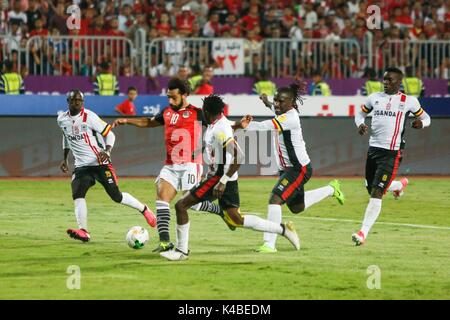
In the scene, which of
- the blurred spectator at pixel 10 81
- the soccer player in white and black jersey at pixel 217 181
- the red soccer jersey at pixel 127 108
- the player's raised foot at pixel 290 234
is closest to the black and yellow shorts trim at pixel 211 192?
the soccer player in white and black jersey at pixel 217 181

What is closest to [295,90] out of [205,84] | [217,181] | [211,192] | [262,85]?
[217,181]

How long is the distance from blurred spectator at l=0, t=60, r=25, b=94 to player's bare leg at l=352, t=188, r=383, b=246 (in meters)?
14.0

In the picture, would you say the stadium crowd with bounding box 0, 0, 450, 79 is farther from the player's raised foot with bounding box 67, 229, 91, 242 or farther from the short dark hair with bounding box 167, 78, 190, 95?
the short dark hair with bounding box 167, 78, 190, 95

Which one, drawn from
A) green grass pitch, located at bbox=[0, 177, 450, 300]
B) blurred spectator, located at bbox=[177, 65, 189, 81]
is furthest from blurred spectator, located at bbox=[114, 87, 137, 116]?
green grass pitch, located at bbox=[0, 177, 450, 300]

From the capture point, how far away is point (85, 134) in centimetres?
1609

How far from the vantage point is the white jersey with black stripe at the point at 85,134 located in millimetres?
16062

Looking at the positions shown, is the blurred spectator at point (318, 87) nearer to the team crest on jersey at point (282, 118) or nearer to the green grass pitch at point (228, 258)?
the green grass pitch at point (228, 258)

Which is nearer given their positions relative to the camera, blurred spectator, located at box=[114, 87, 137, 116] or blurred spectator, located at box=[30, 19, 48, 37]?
blurred spectator, located at box=[114, 87, 137, 116]

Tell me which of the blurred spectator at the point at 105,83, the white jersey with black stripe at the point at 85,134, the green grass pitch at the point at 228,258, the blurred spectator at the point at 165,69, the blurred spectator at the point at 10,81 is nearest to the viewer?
the green grass pitch at the point at 228,258

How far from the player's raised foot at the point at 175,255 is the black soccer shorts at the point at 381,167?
129 inches

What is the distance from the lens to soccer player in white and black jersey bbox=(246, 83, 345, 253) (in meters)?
14.5

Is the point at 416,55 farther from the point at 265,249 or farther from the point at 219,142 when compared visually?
the point at 219,142
